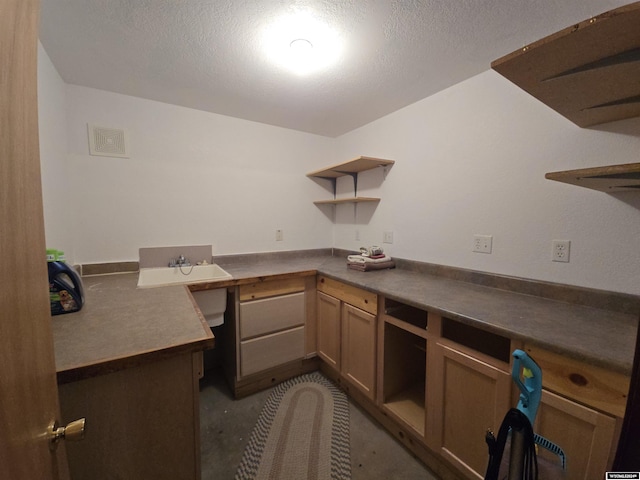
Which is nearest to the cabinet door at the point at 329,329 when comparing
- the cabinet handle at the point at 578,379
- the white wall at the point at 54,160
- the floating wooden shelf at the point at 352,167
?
the floating wooden shelf at the point at 352,167

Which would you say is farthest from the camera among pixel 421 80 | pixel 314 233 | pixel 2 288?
pixel 314 233

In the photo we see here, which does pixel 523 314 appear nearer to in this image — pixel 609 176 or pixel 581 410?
pixel 581 410

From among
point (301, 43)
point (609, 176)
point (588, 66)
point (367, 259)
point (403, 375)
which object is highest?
point (301, 43)

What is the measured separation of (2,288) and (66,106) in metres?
2.07

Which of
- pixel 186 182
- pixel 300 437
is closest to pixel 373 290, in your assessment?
pixel 300 437

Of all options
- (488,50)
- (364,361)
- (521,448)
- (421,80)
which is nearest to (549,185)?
(488,50)

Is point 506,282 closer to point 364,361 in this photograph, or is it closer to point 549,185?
point 549,185

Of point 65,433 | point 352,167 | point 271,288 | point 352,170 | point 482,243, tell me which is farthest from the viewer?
point 352,170

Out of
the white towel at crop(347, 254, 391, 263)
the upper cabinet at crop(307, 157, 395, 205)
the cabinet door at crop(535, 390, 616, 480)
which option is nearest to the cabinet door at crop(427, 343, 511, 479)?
the cabinet door at crop(535, 390, 616, 480)

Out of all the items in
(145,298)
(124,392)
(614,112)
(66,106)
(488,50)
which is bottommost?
(124,392)

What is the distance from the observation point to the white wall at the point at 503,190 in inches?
44.7

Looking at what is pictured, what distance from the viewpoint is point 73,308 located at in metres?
1.06

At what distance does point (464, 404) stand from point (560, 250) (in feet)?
2.91

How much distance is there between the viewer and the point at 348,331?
1.76 metres
